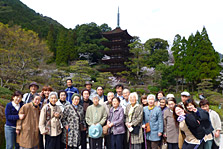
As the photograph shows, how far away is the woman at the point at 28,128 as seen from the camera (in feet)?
10.0

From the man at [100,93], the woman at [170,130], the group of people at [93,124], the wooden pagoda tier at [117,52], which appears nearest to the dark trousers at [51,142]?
the group of people at [93,124]

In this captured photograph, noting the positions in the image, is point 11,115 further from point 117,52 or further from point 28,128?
point 117,52

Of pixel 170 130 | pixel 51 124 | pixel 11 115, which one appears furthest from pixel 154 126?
pixel 11 115

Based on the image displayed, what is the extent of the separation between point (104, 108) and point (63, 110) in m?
0.91

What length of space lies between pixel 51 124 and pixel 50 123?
3 centimetres

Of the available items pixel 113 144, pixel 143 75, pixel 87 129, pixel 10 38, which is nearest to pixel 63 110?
pixel 87 129

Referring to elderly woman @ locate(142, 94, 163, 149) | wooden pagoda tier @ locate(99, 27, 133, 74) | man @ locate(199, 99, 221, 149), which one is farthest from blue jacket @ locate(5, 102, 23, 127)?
wooden pagoda tier @ locate(99, 27, 133, 74)

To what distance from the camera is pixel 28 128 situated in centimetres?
309

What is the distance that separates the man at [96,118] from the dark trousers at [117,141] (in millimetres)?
272

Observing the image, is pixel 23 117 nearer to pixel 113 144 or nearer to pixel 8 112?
pixel 8 112

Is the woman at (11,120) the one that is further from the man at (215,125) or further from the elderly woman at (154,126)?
the man at (215,125)

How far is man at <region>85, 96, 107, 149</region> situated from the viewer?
3469 millimetres

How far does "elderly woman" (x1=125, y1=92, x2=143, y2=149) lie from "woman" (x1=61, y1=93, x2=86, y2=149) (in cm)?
103

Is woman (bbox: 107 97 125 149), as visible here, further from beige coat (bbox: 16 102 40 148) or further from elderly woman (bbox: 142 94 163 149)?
beige coat (bbox: 16 102 40 148)
